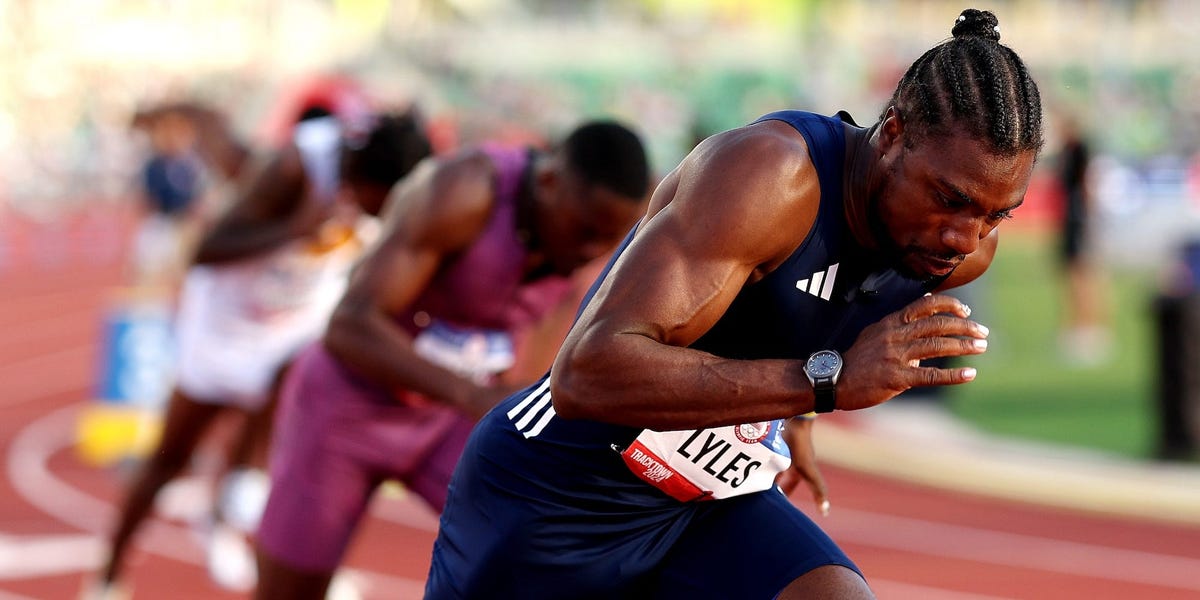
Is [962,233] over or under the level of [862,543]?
over

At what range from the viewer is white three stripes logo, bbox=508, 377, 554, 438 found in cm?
318

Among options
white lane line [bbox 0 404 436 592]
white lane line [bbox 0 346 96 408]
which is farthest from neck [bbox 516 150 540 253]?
white lane line [bbox 0 346 96 408]

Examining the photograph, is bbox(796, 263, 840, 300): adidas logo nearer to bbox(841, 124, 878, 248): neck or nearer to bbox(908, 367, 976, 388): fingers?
bbox(841, 124, 878, 248): neck

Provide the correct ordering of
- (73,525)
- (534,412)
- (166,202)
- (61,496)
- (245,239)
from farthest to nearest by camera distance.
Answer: (166,202)
(61,496)
(73,525)
(245,239)
(534,412)

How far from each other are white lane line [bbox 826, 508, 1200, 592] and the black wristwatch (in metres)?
5.47

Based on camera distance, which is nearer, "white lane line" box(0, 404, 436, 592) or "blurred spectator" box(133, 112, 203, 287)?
"white lane line" box(0, 404, 436, 592)

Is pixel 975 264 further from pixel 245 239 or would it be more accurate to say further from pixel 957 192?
pixel 245 239

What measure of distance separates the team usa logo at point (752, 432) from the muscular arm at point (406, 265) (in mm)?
1248

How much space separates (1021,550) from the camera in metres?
8.02

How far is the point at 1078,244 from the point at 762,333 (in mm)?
11622

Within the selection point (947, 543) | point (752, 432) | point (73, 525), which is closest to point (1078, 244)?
point (947, 543)

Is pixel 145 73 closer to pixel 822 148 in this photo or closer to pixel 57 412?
pixel 57 412

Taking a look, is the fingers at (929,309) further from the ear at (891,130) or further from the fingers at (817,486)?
the fingers at (817,486)

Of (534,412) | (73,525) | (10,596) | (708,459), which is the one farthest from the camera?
(73,525)
